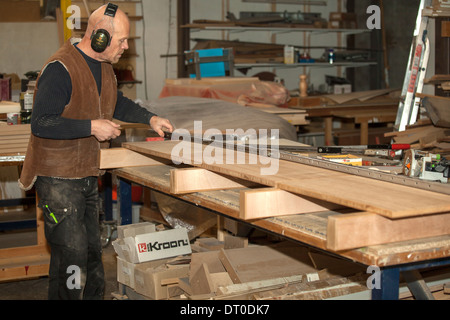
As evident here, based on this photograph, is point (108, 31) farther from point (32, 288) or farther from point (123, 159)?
point (32, 288)

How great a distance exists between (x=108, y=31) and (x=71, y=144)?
0.58 m

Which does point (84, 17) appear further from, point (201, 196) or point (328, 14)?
point (201, 196)

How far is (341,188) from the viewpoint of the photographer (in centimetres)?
205

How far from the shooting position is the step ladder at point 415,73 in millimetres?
4426

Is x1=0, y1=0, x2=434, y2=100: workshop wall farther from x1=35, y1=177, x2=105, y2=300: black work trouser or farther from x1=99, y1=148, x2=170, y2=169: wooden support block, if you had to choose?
x1=35, y1=177, x2=105, y2=300: black work trouser

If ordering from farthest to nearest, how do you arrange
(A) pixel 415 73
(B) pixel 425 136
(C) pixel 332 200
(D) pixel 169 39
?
(D) pixel 169 39 → (A) pixel 415 73 → (B) pixel 425 136 → (C) pixel 332 200

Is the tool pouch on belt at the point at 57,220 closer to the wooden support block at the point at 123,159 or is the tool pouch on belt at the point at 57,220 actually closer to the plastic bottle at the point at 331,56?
the wooden support block at the point at 123,159

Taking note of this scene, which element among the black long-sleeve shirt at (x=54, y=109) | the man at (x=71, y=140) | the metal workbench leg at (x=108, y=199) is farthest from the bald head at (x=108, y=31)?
the metal workbench leg at (x=108, y=199)

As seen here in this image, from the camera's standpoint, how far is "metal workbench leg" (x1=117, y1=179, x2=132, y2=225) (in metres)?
3.76

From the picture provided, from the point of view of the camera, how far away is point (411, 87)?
14.7 ft

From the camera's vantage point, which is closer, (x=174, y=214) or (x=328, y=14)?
(x=174, y=214)

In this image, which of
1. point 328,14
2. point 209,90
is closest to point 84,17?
point 209,90

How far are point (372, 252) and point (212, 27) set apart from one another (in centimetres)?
625

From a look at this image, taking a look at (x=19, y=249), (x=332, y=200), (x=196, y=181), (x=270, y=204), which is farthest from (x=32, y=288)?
(x=332, y=200)
